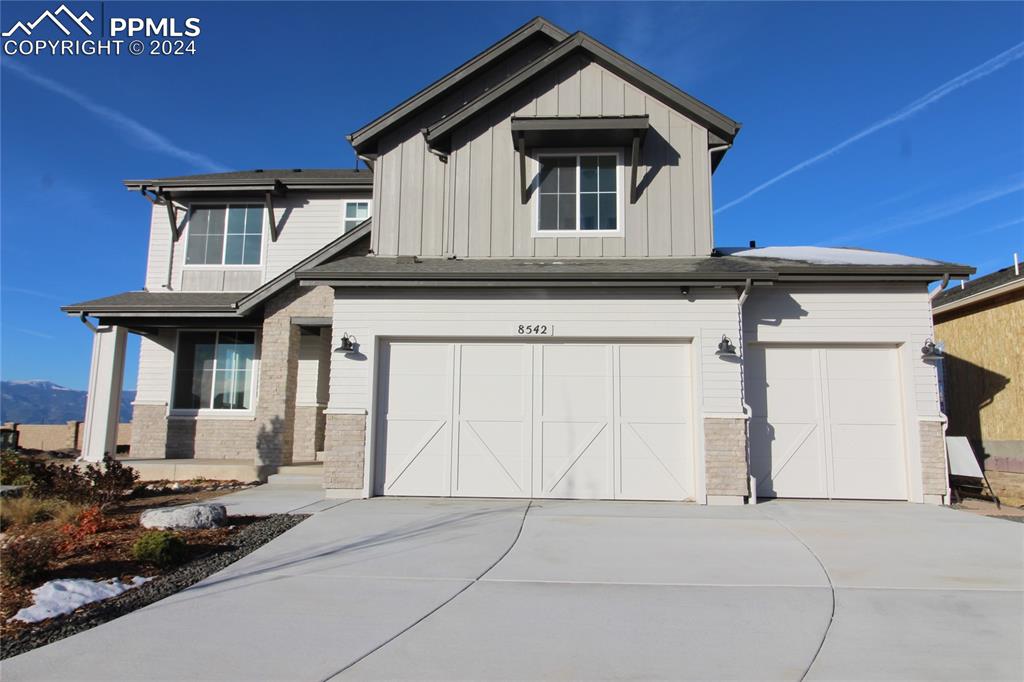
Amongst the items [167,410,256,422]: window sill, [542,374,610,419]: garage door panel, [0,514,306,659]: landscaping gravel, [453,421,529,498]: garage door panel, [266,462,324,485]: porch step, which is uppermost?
[542,374,610,419]: garage door panel

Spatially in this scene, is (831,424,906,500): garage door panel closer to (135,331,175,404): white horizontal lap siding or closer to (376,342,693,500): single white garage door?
(376,342,693,500): single white garage door

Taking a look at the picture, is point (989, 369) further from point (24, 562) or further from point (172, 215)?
point (172, 215)

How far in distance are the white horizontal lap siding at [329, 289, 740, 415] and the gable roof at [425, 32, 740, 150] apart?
10.3ft

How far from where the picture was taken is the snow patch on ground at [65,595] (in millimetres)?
4753

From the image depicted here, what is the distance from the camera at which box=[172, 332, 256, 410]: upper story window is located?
15305 mm

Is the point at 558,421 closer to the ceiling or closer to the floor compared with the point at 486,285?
closer to the floor

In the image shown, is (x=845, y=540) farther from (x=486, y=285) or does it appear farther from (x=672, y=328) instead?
(x=486, y=285)

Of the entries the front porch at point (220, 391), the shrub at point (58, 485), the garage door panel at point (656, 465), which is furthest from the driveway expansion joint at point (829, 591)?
the shrub at point (58, 485)

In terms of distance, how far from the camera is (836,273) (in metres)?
10.1

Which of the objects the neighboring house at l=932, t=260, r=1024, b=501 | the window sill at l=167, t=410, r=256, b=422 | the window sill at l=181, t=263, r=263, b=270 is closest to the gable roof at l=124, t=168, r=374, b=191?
the window sill at l=181, t=263, r=263, b=270

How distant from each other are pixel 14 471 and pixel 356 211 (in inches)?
349

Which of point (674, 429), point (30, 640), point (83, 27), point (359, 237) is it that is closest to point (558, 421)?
point (674, 429)

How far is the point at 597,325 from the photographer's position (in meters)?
10.0

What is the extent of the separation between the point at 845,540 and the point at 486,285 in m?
6.02
